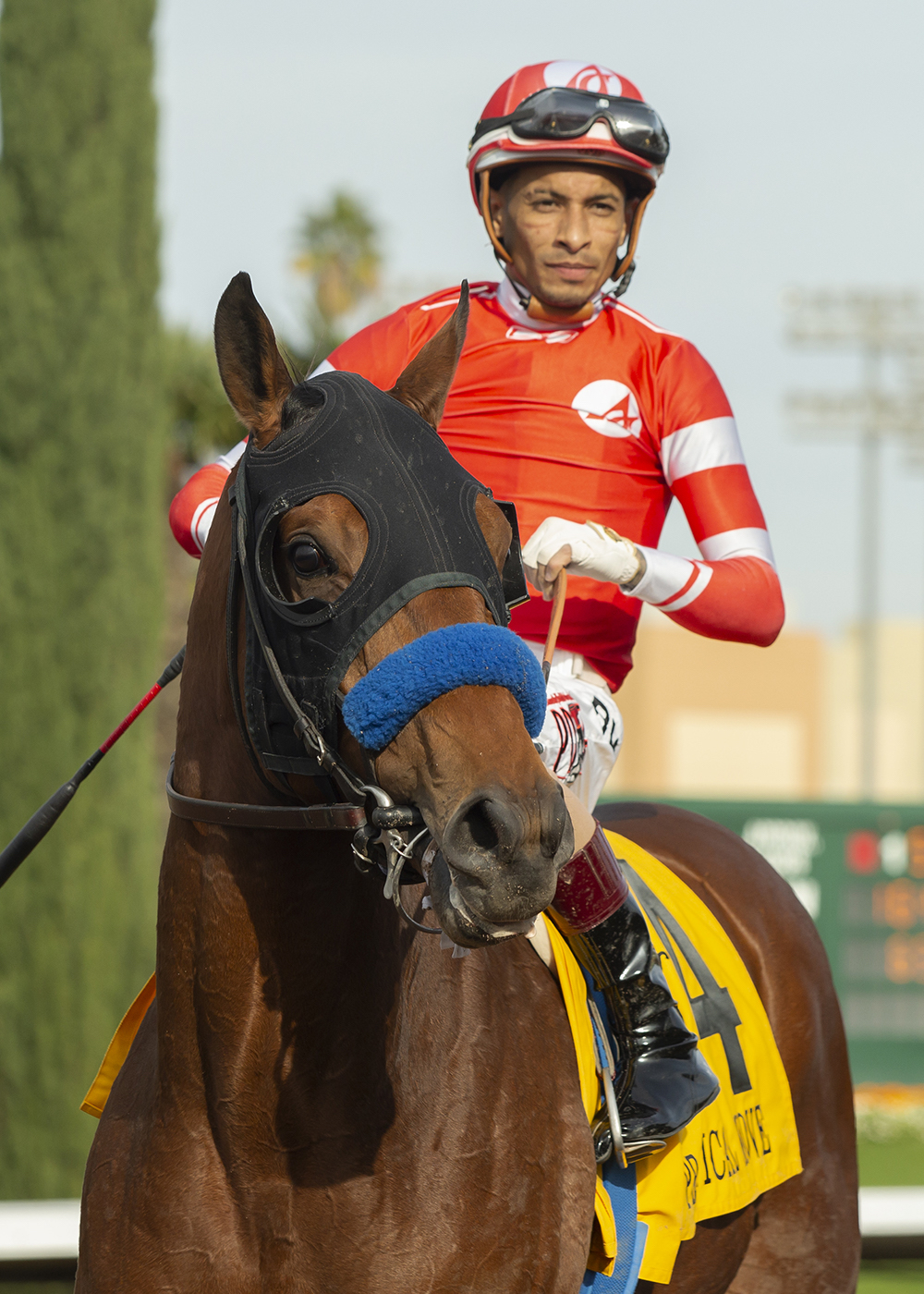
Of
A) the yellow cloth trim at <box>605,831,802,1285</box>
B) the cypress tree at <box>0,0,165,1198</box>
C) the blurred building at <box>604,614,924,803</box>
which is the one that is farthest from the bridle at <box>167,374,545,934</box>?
the blurred building at <box>604,614,924,803</box>

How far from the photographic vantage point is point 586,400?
3.06 m

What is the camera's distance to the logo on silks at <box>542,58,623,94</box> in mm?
3158

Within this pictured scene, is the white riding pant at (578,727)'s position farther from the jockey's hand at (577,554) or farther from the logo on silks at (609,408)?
the logo on silks at (609,408)

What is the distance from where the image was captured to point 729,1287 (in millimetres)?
3400

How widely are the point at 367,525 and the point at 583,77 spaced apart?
163 cm

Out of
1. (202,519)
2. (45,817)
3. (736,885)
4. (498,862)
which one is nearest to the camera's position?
(498,862)

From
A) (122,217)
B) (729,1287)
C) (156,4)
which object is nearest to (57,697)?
(122,217)

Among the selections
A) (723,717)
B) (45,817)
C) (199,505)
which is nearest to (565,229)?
(199,505)

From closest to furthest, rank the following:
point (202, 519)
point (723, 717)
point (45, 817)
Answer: point (202, 519)
point (45, 817)
point (723, 717)

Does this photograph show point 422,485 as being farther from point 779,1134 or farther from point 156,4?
point 156,4

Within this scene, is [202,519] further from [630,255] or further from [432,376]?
[630,255]

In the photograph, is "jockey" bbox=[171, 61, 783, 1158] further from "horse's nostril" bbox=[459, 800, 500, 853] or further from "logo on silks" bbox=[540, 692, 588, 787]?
"horse's nostril" bbox=[459, 800, 500, 853]

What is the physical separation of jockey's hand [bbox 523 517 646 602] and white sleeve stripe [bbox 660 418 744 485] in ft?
1.28

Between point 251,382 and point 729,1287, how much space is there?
2355mm
